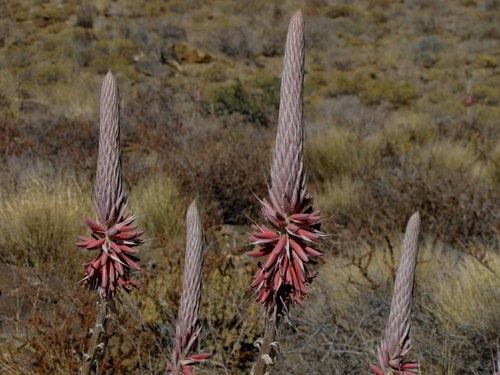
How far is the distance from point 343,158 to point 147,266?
4296 millimetres

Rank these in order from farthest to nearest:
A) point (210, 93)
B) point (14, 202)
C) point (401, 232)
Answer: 1. point (210, 93)
2. point (401, 232)
3. point (14, 202)

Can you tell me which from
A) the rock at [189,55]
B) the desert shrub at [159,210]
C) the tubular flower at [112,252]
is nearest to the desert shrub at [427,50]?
the rock at [189,55]

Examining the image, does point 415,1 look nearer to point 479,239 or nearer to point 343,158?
point 343,158

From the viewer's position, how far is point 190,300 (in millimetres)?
1234

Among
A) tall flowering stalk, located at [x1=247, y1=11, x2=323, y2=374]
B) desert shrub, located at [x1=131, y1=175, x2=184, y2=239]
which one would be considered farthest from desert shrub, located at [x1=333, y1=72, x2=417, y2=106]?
tall flowering stalk, located at [x1=247, y1=11, x2=323, y2=374]

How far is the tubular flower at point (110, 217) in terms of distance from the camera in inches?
51.6

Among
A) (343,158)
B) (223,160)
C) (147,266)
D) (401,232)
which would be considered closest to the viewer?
(147,266)

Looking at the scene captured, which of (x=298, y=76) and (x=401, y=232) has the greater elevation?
(x=298, y=76)

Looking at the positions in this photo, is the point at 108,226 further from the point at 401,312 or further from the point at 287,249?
the point at 401,312

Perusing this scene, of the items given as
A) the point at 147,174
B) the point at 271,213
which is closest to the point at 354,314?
the point at 271,213

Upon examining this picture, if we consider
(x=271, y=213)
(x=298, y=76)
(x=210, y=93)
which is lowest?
(x=210, y=93)

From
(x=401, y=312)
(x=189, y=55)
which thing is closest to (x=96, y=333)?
(x=401, y=312)

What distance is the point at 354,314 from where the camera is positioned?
12.9 feet

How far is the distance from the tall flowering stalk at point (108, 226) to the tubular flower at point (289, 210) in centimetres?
38
